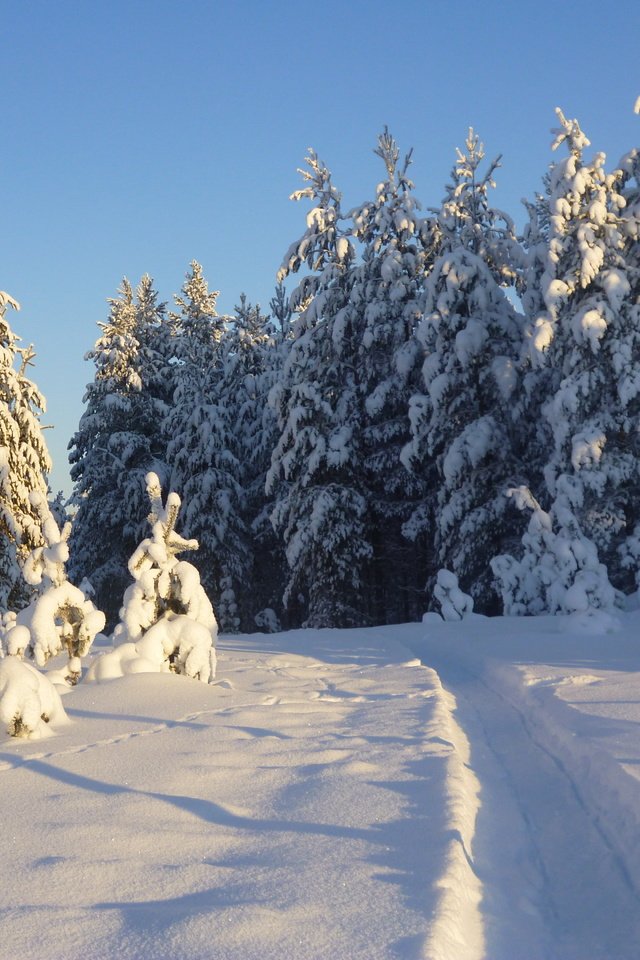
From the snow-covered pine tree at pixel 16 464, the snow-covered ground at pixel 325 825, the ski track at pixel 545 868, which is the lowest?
the ski track at pixel 545 868

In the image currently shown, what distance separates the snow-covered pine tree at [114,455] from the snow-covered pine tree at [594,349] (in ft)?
52.2

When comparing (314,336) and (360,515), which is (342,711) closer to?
(360,515)

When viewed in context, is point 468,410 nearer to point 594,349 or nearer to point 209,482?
point 594,349

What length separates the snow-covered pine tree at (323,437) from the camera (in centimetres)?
2616

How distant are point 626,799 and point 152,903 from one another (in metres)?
3.33

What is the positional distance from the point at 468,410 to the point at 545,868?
20.4m

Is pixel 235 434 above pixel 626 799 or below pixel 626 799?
above

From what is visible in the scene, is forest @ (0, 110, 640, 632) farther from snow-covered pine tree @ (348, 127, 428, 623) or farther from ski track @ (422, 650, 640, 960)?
ski track @ (422, 650, 640, 960)

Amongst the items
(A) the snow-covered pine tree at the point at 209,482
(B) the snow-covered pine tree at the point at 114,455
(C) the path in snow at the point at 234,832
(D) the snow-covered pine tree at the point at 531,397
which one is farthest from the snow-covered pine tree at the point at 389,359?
(C) the path in snow at the point at 234,832

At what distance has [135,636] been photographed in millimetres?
11891

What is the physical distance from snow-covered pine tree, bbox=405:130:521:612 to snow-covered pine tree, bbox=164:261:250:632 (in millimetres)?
8315

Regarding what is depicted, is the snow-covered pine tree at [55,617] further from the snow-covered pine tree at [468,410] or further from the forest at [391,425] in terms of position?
the snow-covered pine tree at [468,410]

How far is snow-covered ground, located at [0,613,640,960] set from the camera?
3896 millimetres

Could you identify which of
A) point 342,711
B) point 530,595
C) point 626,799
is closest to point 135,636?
point 342,711
